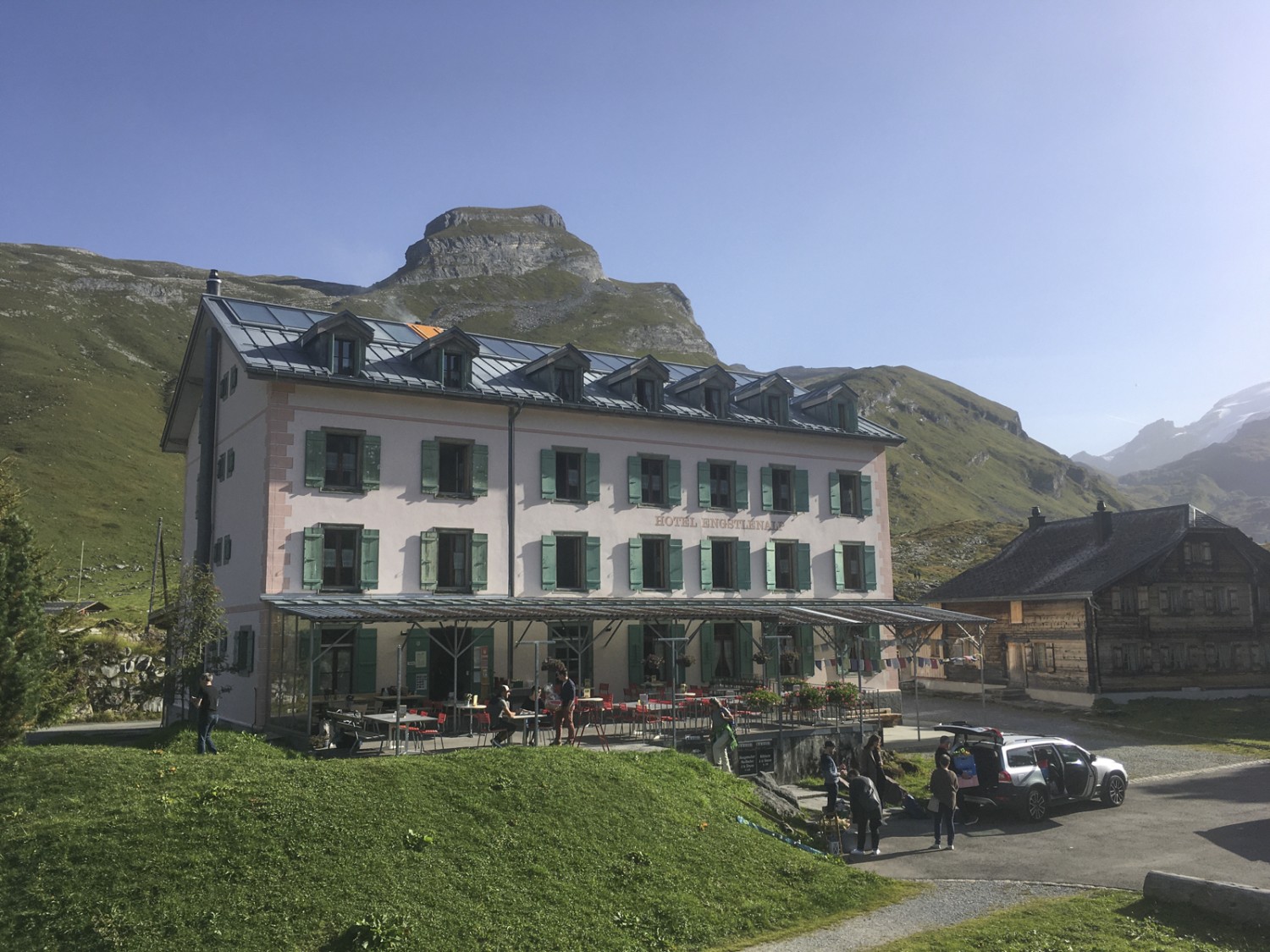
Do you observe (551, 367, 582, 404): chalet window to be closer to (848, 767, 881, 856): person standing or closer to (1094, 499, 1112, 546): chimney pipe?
(848, 767, 881, 856): person standing

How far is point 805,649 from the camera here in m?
31.6

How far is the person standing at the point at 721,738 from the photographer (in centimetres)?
1959

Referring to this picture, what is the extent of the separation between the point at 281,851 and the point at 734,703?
46.6 feet

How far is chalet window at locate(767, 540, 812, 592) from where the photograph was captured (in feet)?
104

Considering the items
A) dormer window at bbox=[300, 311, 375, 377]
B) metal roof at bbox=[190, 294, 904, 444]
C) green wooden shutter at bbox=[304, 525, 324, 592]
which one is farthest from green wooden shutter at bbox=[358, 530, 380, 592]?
dormer window at bbox=[300, 311, 375, 377]

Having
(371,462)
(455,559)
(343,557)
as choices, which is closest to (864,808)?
(455,559)

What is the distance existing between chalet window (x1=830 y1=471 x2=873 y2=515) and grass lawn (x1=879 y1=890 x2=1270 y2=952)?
851 inches

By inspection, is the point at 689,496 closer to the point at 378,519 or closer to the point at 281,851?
the point at 378,519

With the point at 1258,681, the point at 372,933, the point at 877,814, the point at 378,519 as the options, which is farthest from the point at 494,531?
the point at 1258,681

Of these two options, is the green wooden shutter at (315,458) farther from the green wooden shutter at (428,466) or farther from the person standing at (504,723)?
the person standing at (504,723)

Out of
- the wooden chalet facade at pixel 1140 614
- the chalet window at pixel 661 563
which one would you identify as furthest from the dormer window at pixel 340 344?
the wooden chalet facade at pixel 1140 614

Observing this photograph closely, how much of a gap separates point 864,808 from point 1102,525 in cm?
3101

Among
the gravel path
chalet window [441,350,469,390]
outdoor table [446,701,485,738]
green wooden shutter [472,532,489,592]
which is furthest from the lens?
chalet window [441,350,469,390]

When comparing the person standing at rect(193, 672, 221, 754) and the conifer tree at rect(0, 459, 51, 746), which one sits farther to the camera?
the person standing at rect(193, 672, 221, 754)
